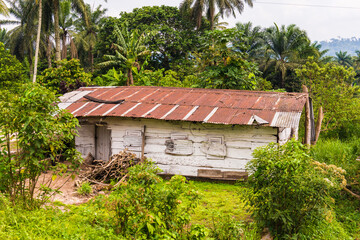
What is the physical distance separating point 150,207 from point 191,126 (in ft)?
18.9

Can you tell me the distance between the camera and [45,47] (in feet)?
122

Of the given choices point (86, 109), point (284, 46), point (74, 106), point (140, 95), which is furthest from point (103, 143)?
point (284, 46)

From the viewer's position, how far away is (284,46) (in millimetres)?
30375

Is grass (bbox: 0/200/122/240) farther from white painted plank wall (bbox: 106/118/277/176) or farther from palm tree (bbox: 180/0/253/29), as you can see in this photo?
palm tree (bbox: 180/0/253/29)

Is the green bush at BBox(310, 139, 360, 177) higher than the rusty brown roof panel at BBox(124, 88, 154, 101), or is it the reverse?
the rusty brown roof panel at BBox(124, 88, 154, 101)

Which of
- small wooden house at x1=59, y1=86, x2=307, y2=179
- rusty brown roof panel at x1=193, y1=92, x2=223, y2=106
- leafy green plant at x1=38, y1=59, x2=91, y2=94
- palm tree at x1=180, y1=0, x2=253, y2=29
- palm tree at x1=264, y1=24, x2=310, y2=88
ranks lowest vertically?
small wooden house at x1=59, y1=86, x2=307, y2=179

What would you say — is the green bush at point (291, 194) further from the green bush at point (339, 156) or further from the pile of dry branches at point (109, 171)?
the pile of dry branches at point (109, 171)

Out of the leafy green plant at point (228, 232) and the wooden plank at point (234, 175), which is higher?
the leafy green plant at point (228, 232)

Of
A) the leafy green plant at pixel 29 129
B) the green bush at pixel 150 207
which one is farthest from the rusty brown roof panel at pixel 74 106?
the green bush at pixel 150 207

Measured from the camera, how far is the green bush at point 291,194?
17.1 feet

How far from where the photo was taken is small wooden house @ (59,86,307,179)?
9.62 metres

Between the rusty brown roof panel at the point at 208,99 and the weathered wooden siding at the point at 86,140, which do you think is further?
the weathered wooden siding at the point at 86,140

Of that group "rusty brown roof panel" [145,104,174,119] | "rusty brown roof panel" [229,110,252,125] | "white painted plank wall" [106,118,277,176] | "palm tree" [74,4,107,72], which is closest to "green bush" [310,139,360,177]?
"white painted plank wall" [106,118,277,176]

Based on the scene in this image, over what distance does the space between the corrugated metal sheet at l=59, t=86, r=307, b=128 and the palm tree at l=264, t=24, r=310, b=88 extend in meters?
20.2
